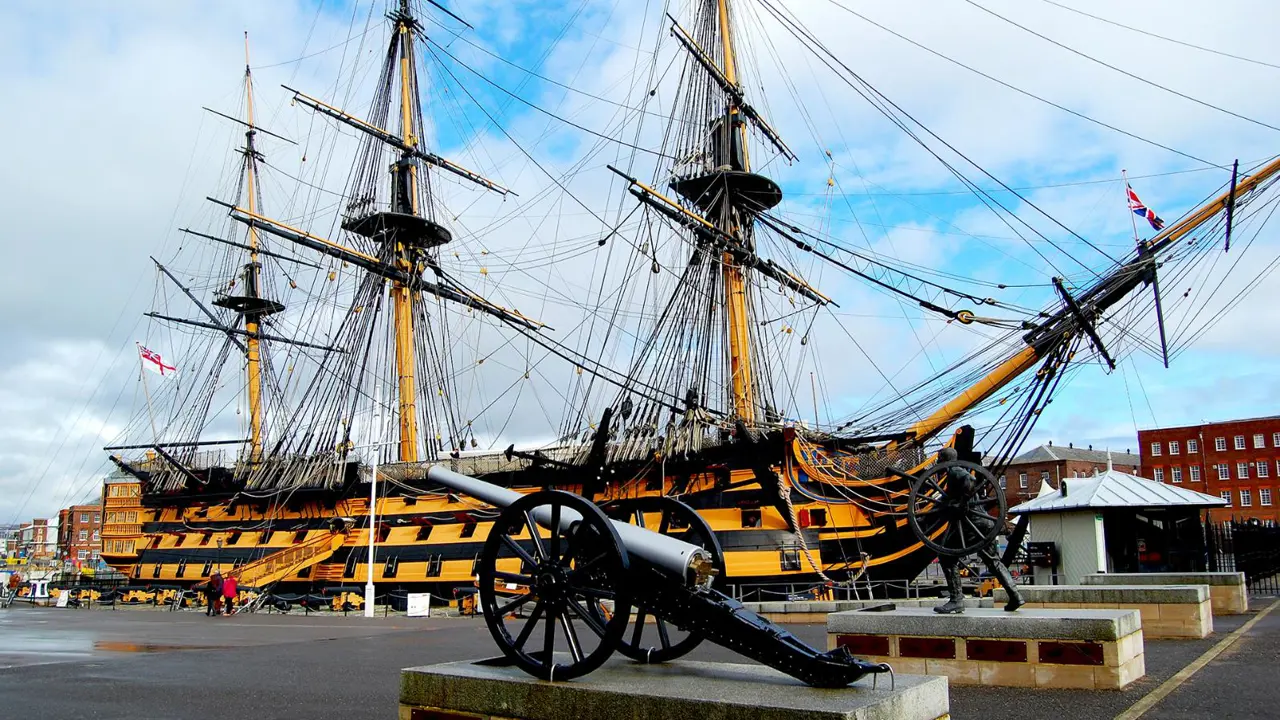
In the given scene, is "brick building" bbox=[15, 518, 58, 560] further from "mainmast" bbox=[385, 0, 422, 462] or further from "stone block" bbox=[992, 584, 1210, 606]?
"stone block" bbox=[992, 584, 1210, 606]

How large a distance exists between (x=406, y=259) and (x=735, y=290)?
1636cm

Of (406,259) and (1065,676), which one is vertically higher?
(406,259)

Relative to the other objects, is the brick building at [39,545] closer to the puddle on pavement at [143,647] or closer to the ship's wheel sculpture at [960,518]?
the puddle on pavement at [143,647]

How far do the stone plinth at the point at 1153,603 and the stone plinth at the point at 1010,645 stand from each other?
9.37 feet

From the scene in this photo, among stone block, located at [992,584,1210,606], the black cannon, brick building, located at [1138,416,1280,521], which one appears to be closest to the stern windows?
stone block, located at [992,584,1210,606]

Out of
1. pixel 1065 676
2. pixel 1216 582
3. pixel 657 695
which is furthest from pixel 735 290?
pixel 657 695

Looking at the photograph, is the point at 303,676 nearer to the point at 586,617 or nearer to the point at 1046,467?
the point at 586,617

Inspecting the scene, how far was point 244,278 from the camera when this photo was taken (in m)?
50.4

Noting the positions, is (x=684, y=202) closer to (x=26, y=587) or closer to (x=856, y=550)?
(x=856, y=550)

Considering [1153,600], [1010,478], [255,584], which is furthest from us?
[1010,478]

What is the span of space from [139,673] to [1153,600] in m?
12.5

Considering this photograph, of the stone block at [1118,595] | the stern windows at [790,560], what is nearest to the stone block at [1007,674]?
the stone block at [1118,595]

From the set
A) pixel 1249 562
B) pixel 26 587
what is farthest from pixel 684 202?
pixel 26 587

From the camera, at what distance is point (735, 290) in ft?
101
